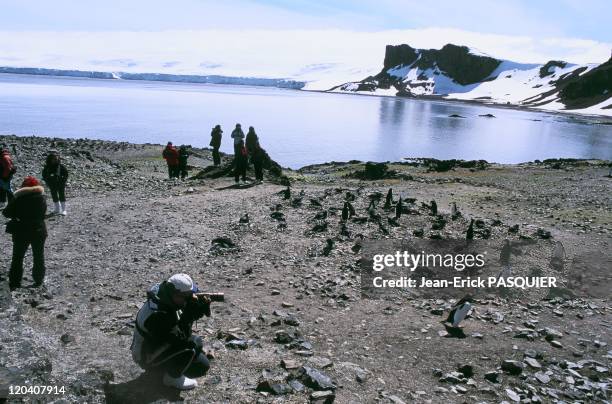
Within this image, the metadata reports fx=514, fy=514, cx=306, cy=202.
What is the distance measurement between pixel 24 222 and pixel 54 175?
656cm

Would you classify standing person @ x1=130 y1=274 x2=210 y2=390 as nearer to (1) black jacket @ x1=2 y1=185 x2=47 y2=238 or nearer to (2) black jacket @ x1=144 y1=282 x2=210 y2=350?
(2) black jacket @ x1=144 y1=282 x2=210 y2=350

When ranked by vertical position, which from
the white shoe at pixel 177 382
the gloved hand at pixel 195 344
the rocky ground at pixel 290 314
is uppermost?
the gloved hand at pixel 195 344

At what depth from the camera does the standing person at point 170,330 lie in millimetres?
6559

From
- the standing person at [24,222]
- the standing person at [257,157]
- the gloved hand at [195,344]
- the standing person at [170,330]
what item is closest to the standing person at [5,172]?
the standing person at [24,222]

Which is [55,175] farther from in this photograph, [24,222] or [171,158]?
[171,158]

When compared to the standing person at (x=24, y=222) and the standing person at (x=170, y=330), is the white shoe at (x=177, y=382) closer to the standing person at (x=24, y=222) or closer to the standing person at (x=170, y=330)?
the standing person at (x=170, y=330)

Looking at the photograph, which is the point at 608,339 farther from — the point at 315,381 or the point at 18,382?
the point at 18,382

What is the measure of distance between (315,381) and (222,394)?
139cm

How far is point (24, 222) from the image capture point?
10.4 m

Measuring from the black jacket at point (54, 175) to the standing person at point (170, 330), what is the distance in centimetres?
1142

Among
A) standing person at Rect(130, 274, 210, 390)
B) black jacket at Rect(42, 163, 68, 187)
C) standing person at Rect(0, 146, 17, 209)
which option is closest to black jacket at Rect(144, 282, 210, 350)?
standing person at Rect(130, 274, 210, 390)

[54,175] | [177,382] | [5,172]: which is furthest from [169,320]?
[5,172]

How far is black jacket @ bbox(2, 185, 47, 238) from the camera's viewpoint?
10.3 m

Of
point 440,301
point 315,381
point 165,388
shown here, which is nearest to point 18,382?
point 165,388
